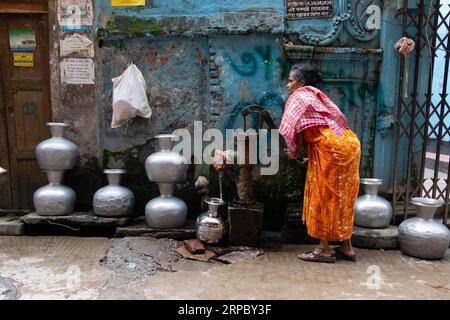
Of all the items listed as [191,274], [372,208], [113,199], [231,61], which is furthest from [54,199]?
[372,208]

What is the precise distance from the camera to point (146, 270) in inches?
149

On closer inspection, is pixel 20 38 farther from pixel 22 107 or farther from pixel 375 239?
pixel 375 239

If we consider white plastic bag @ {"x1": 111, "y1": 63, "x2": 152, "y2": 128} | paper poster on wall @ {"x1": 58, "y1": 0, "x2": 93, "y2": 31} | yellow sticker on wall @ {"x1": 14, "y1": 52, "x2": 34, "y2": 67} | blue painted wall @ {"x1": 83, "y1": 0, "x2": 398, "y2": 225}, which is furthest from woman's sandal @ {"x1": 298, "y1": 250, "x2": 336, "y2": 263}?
yellow sticker on wall @ {"x1": 14, "y1": 52, "x2": 34, "y2": 67}

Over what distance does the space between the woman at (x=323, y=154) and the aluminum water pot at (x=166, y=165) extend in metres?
1.21

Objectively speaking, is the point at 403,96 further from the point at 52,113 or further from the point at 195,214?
the point at 52,113

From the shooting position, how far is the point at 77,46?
486 cm

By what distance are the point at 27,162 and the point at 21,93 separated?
837 millimetres

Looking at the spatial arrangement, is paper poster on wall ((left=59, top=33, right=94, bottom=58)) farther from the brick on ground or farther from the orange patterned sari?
the orange patterned sari

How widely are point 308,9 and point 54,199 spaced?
346 cm

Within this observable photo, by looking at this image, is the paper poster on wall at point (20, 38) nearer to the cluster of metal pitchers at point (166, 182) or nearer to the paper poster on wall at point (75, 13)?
the paper poster on wall at point (75, 13)

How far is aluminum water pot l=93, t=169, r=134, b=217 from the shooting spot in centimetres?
461

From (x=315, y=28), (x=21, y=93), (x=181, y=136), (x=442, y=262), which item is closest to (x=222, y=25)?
(x=315, y=28)

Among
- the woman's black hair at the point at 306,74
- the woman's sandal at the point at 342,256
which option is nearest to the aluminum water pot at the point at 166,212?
the woman's sandal at the point at 342,256

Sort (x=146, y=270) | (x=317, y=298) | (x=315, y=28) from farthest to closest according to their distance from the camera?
(x=315, y=28), (x=146, y=270), (x=317, y=298)
